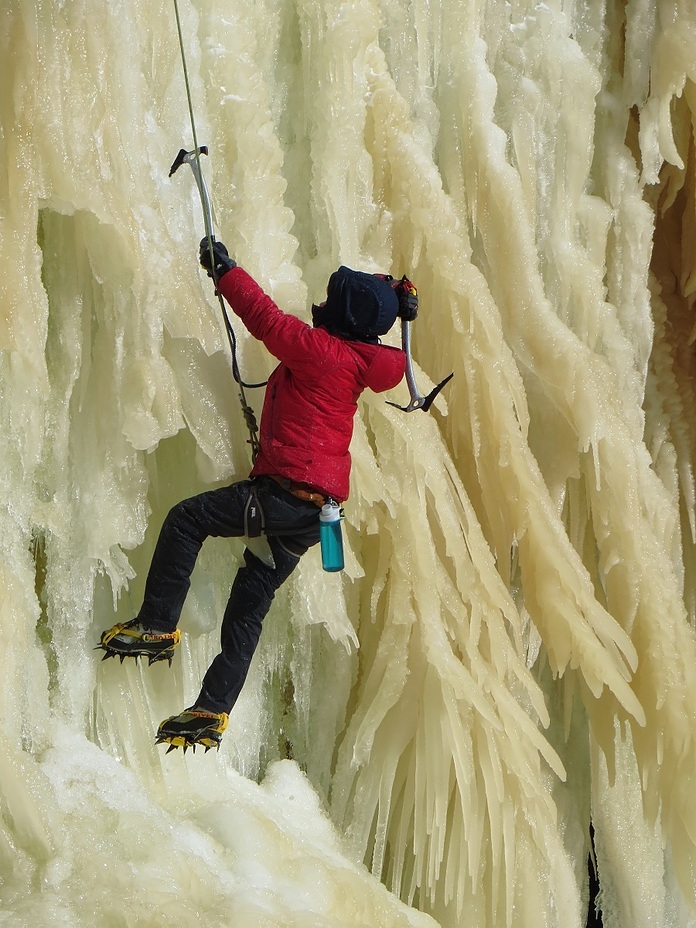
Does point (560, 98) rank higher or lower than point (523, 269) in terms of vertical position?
higher

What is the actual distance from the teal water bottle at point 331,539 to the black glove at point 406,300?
1.55 feet

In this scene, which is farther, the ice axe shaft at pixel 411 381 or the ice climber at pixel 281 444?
the ice axe shaft at pixel 411 381

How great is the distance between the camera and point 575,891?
2.77 meters

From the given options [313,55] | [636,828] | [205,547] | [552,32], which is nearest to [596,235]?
[552,32]

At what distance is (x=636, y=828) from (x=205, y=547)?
1815mm

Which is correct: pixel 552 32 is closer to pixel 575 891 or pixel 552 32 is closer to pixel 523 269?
pixel 523 269

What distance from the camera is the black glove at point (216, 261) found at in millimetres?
2074

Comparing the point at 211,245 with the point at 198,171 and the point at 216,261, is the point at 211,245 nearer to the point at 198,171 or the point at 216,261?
the point at 216,261

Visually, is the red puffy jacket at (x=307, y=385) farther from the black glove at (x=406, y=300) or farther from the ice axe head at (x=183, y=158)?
the ice axe head at (x=183, y=158)

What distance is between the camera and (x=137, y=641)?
2090 mm

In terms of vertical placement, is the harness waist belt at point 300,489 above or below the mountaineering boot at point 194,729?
above

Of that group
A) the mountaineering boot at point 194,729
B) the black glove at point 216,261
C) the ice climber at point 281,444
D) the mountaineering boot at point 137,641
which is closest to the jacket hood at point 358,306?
the ice climber at point 281,444

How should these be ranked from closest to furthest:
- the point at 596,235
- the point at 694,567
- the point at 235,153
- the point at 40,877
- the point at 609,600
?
the point at 40,877 < the point at 235,153 < the point at 609,600 < the point at 596,235 < the point at 694,567

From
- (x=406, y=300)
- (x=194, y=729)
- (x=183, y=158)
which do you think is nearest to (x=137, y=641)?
(x=194, y=729)
